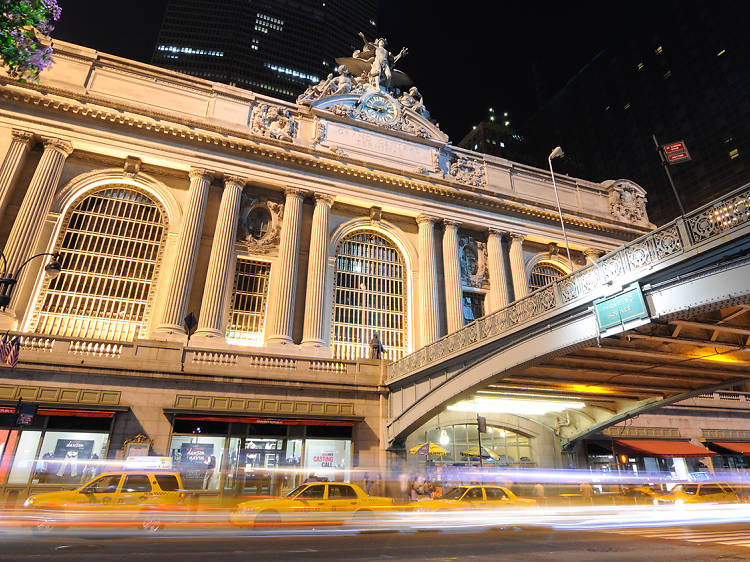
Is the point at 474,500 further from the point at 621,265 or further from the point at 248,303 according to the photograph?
the point at 248,303

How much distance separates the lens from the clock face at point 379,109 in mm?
32562

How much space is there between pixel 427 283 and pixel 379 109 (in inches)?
567

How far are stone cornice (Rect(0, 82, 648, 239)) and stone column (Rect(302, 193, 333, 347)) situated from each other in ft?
9.56

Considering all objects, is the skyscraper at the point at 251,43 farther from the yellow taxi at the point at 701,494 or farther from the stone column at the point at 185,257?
the yellow taxi at the point at 701,494

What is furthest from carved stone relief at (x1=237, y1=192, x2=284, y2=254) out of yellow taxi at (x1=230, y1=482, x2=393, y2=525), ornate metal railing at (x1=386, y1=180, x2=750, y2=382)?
yellow taxi at (x1=230, y1=482, x2=393, y2=525)

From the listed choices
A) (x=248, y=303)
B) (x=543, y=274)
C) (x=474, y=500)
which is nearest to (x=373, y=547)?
(x=474, y=500)

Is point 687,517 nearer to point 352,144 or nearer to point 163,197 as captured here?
point 352,144

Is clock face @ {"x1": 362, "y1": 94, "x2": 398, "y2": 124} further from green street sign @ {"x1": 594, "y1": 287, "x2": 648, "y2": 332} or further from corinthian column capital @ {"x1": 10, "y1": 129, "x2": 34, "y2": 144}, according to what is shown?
green street sign @ {"x1": 594, "y1": 287, "x2": 648, "y2": 332}

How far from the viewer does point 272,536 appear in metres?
9.80

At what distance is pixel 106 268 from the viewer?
2394cm

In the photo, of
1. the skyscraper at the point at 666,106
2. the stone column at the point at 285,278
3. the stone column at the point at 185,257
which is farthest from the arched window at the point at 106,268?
the skyscraper at the point at 666,106

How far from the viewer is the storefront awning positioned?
2609 centimetres

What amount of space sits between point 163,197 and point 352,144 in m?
13.2

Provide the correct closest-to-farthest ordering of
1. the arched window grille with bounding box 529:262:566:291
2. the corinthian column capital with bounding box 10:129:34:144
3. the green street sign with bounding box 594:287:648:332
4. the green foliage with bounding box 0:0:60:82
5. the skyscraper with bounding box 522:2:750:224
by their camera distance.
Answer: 1. the green street sign with bounding box 594:287:648:332
2. the green foliage with bounding box 0:0:60:82
3. the corinthian column capital with bounding box 10:129:34:144
4. the arched window grille with bounding box 529:262:566:291
5. the skyscraper with bounding box 522:2:750:224
